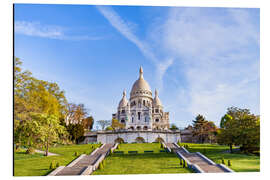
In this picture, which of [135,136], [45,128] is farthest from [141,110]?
[45,128]

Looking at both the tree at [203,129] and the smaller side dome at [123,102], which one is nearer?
the tree at [203,129]

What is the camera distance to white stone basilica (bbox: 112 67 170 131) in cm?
5891

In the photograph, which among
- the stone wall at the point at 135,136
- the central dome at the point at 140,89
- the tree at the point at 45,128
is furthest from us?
the central dome at the point at 140,89

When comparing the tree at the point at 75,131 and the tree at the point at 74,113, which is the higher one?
the tree at the point at 74,113

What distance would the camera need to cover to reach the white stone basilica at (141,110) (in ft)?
193

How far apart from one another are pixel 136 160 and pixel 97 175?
17.4 feet

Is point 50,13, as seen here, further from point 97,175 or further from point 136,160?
point 136,160

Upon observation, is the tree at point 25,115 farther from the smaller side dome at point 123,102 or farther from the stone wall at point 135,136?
the smaller side dome at point 123,102

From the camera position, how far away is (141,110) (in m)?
60.3

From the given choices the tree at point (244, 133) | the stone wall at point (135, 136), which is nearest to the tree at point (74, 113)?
the stone wall at point (135, 136)
